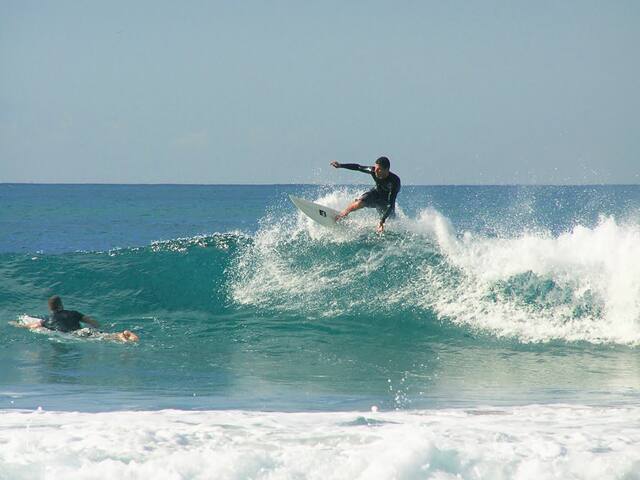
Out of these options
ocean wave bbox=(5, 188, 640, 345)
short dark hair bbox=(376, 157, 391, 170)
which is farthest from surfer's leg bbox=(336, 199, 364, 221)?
short dark hair bbox=(376, 157, 391, 170)

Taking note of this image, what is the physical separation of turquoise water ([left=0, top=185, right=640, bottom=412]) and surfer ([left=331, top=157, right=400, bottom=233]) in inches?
37.8

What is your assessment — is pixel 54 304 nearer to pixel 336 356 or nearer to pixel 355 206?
pixel 336 356

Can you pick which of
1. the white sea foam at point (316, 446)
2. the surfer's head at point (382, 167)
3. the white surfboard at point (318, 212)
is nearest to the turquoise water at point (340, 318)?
the white surfboard at point (318, 212)

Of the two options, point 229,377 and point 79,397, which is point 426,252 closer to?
point 229,377

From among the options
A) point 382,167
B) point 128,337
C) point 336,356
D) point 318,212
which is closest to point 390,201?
point 382,167

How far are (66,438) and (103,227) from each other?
48.6 metres

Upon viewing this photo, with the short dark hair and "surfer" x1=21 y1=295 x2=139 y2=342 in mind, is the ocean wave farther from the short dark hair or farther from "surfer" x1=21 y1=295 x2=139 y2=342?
"surfer" x1=21 y1=295 x2=139 y2=342

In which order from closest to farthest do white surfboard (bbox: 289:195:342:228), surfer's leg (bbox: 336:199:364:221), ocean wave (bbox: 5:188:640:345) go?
ocean wave (bbox: 5:188:640:345) < surfer's leg (bbox: 336:199:364:221) < white surfboard (bbox: 289:195:342:228)

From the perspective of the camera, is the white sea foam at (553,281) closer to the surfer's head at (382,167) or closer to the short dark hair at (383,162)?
the surfer's head at (382,167)

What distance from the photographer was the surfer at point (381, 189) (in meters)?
15.1

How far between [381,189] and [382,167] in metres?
0.47

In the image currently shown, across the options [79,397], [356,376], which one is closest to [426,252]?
[356,376]

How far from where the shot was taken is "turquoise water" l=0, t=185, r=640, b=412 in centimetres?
1008

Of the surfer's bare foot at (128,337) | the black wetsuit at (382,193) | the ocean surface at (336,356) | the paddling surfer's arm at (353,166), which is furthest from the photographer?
the black wetsuit at (382,193)
